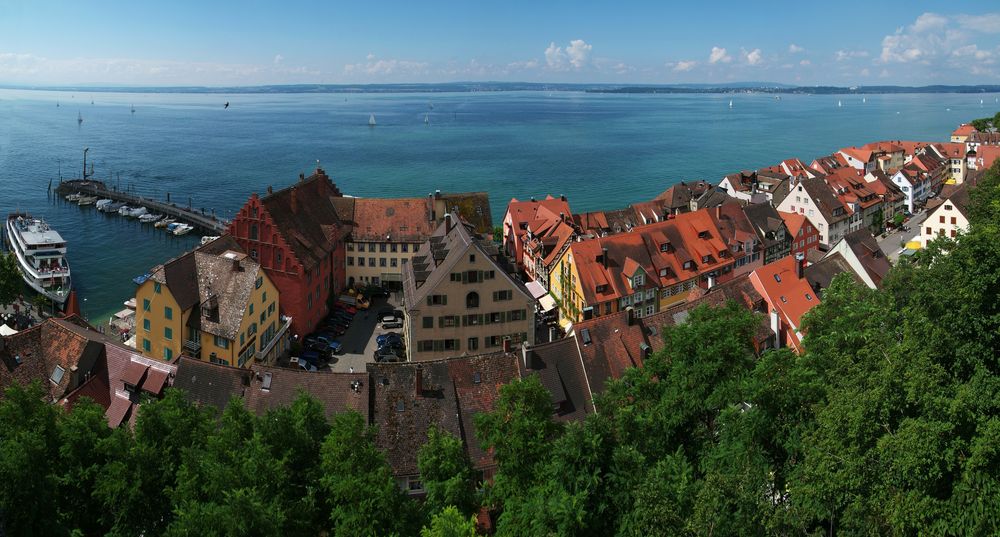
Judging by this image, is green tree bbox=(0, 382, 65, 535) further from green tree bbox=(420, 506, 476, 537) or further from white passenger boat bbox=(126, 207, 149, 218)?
white passenger boat bbox=(126, 207, 149, 218)

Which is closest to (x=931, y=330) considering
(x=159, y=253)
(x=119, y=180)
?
(x=159, y=253)

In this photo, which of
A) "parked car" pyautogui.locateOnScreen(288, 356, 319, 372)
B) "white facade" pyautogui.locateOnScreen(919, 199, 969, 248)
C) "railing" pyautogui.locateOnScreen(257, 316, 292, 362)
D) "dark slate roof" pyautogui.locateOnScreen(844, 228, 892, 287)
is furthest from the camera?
"white facade" pyautogui.locateOnScreen(919, 199, 969, 248)

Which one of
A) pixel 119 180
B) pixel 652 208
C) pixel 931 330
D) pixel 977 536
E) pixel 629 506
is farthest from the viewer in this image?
pixel 119 180

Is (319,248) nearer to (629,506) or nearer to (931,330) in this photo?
(629,506)

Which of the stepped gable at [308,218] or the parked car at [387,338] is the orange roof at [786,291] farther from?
the stepped gable at [308,218]

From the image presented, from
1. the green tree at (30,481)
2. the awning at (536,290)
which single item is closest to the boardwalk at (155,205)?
the awning at (536,290)

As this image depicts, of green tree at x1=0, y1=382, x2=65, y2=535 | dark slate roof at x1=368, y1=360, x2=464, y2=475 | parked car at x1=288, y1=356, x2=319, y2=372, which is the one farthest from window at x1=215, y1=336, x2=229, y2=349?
green tree at x1=0, y1=382, x2=65, y2=535
